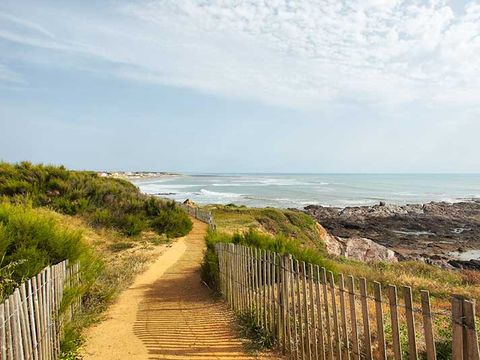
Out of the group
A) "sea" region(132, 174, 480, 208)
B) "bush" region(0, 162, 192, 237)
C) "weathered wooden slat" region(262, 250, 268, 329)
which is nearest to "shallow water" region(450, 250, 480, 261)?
"bush" region(0, 162, 192, 237)

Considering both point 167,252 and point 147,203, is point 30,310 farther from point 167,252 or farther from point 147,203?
point 147,203

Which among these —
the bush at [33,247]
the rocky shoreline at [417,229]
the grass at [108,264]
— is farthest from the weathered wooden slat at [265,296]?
the rocky shoreline at [417,229]

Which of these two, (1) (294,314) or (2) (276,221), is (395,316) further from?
(2) (276,221)

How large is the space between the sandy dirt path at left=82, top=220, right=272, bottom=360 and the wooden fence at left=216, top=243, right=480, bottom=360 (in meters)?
0.65

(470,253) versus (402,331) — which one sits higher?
(402,331)

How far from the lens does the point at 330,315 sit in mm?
6762

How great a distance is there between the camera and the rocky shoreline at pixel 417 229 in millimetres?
28214

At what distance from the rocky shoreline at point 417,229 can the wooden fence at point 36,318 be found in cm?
2246

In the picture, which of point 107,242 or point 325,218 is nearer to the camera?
point 107,242

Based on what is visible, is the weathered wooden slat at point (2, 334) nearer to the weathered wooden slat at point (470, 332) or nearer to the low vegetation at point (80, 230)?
the low vegetation at point (80, 230)

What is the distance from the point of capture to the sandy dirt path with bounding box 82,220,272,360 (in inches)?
246

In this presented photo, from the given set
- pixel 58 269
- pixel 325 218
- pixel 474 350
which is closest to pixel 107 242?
pixel 58 269

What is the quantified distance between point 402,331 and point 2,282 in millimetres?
6246

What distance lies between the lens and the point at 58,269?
6105 mm
